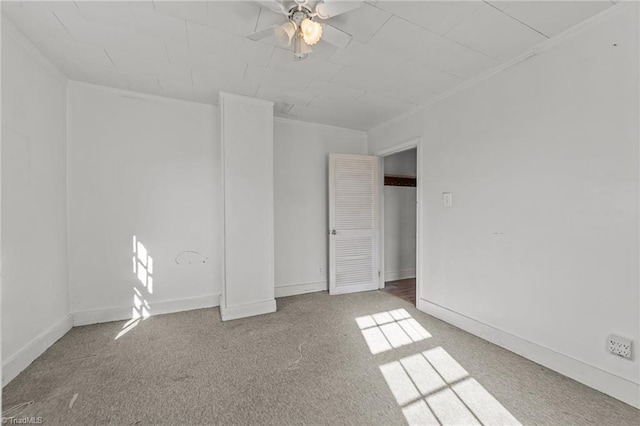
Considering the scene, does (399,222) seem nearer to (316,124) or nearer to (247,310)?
(316,124)

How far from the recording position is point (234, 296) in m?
2.86

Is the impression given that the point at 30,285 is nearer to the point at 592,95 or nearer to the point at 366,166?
the point at 366,166

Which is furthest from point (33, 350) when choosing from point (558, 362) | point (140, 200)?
point (558, 362)

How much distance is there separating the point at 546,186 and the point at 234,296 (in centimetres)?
307

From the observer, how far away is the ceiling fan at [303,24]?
1453mm

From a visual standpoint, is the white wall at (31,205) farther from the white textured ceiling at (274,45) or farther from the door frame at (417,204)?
the door frame at (417,204)

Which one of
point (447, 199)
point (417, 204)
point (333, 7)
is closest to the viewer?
point (333, 7)

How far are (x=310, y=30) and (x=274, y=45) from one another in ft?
1.67

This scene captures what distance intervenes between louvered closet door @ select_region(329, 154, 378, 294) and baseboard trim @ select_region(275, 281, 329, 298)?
0.68 ft

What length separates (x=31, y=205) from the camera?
2.02 meters

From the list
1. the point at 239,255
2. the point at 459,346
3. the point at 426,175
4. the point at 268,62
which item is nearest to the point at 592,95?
the point at 426,175

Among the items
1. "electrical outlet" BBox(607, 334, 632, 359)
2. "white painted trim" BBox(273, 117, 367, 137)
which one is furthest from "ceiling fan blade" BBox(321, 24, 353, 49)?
"electrical outlet" BBox(607, 334, 632, 359)

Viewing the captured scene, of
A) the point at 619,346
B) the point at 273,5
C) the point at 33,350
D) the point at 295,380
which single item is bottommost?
the point at 295,380

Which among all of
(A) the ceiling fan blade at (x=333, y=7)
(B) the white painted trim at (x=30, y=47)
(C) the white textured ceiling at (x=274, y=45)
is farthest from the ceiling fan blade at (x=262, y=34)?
(B) the white painted trim at (x=30, y=47)
